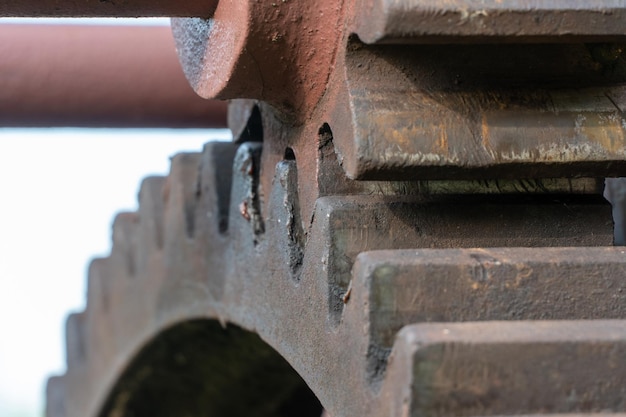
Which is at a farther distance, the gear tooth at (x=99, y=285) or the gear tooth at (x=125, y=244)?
the gear tooth at (x=99, y=285)

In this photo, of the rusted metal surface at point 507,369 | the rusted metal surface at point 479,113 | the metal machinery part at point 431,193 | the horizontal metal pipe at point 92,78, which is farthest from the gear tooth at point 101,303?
the rusted metal surface at point 507,369

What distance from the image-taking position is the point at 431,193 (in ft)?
2.82

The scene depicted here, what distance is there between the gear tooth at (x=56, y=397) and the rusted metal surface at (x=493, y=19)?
5.87ft

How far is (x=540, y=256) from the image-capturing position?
2.46 feet

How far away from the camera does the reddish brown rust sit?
837 mm

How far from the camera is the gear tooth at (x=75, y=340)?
215 centimetres

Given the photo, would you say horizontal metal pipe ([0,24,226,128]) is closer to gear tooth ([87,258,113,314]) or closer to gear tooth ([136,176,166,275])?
gear tooth ([136,176,166,275])

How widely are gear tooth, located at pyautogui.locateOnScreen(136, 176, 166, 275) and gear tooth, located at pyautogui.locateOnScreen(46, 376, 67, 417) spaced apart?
75 cm

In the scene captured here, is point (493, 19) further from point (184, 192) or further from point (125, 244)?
point (125, 244)

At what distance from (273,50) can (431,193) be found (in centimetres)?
17

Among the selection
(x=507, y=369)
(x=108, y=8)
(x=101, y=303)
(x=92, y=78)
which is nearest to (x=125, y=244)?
(x=101, y=303)

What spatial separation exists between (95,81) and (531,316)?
936mm

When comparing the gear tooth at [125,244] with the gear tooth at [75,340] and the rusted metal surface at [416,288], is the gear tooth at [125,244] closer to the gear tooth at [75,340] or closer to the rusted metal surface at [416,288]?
A: the gear tooth at [75,340]

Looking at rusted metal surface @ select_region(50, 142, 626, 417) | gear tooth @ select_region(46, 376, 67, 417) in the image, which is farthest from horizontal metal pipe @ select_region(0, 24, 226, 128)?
gear tooth @ select_region(46, 376, 67, 417)
